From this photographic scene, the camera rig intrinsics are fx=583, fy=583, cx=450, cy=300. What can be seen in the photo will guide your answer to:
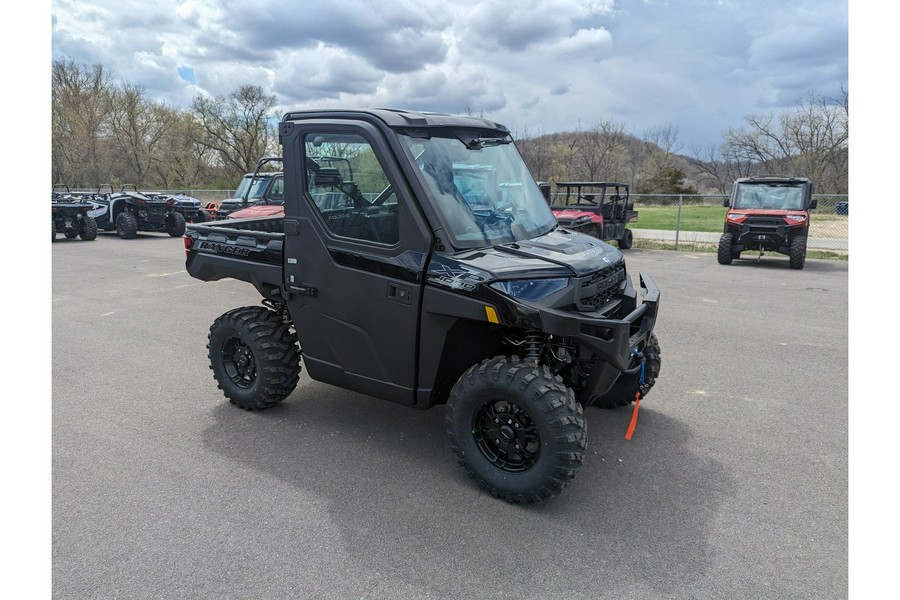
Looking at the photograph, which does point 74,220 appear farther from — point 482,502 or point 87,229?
point 482,502

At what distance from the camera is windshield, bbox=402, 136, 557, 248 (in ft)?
11.7

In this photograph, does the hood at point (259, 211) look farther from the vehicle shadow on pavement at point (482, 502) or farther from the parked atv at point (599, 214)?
the vehicle shadow on pavement at point (482, 502)

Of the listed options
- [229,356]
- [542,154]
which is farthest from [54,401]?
[542,154]

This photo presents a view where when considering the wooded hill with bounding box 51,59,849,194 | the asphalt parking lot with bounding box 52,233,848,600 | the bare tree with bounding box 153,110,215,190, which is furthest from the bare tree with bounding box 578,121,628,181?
the asphalt parking lot with bounding box 52,233,848,600

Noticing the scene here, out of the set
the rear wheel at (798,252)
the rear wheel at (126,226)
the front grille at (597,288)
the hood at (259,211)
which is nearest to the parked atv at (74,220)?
the rear wheel at (126,226)

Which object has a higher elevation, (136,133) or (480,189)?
(136,133)

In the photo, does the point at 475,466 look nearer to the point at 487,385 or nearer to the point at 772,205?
the point at 487,385

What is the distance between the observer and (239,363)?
4.72 meters

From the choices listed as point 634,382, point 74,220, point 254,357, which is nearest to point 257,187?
point 74,220

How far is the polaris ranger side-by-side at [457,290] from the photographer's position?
3.25 m

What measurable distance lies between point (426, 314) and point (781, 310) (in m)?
7.23

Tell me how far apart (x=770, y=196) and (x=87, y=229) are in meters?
19.6

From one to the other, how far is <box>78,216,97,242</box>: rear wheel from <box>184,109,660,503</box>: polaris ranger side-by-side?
1703cm

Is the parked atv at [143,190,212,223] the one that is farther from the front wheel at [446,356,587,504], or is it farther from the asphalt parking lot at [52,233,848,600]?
the front wheel at [446,356,587,504]
